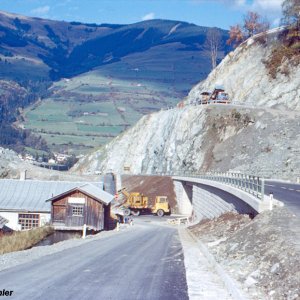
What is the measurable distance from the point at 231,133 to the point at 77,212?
29.6 metres

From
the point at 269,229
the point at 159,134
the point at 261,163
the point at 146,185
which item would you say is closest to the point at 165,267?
the point at 269,229

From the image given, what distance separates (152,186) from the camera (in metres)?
75.5

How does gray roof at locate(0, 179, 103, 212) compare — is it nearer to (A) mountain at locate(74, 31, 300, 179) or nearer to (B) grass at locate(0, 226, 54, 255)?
(B) grass at locate(0, 226, 54, 255)

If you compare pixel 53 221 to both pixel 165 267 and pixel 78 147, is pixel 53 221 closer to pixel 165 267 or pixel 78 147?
pixel 165 267

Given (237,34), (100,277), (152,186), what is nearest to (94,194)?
(152,186)

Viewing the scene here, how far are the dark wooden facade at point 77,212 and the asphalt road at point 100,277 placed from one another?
1019 inches

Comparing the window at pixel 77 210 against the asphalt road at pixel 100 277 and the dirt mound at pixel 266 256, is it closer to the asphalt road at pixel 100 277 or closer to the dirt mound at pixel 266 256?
the asphalt road at pixel 100 277

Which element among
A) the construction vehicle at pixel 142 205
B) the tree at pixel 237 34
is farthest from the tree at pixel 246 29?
the construction vehicle at pixel 142 205

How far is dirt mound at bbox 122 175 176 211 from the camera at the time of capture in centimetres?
7262

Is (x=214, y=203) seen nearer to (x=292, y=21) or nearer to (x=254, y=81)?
(x=254, y=81)

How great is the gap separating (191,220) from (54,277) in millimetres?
40374

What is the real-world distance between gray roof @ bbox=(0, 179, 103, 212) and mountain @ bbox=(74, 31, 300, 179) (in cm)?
2089

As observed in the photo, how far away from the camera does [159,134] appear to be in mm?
92312

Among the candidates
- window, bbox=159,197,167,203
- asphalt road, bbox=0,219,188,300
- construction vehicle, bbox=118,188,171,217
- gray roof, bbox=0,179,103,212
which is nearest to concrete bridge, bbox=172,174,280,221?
window, bbox=159,197,167,203
